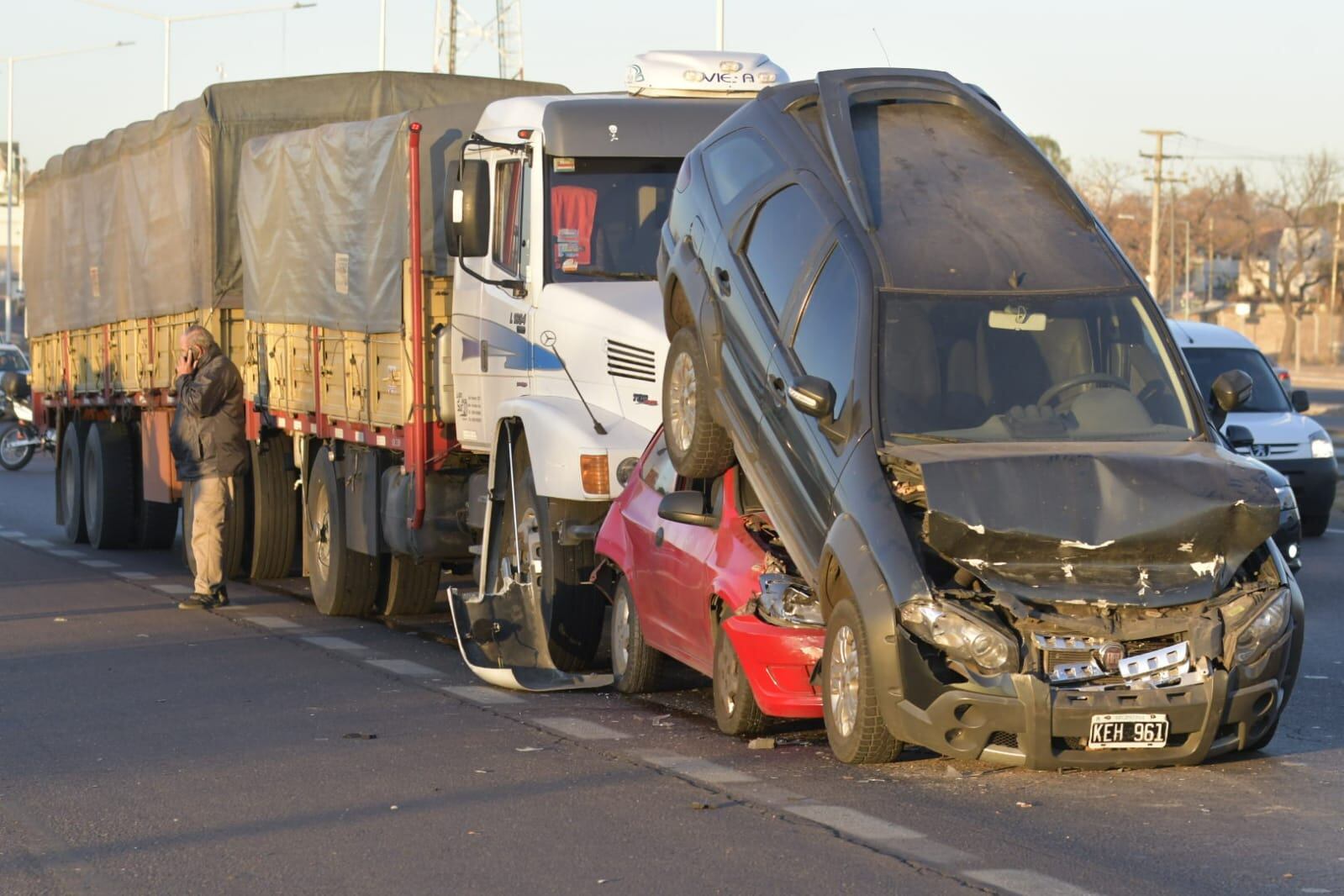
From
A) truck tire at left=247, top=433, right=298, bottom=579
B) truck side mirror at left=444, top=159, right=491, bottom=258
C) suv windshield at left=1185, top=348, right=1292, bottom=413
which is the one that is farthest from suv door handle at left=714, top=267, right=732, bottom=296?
suv windshield at left=1185, top=348, right=1292, bottom=413

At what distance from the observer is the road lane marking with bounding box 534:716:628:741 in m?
9.30

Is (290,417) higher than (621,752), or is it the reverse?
(290,417)

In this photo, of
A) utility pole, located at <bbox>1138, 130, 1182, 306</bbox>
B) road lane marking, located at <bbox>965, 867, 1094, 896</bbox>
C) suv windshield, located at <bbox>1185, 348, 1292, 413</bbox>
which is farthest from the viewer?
utility pole, located at <bbox>1138, 130, 1182, 306</bbox>

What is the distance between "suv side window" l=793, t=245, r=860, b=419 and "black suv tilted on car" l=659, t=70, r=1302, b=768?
1 cm

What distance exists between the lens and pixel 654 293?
11.7m

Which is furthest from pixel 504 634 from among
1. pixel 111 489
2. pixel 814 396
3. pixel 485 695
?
pixel 111 489

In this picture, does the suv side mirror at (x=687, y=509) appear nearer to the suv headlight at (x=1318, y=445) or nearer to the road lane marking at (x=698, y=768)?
the road lane marking at (x=698, y=768)

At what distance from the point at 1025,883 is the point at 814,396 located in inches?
107

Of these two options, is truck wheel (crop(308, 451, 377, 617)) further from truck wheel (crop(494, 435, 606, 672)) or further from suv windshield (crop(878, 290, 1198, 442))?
suv windshield (crop(878, 290, 1198, 442))

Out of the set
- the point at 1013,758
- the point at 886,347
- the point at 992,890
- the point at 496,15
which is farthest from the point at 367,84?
the point at 496,15

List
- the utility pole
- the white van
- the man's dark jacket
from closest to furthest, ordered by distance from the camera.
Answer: the man's dark jacket
the white van
the utility pole

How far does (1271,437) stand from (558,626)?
9.89 metres

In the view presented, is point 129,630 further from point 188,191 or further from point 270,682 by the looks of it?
point 188,191

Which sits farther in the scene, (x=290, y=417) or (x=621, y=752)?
(x=290, y=417)
